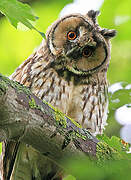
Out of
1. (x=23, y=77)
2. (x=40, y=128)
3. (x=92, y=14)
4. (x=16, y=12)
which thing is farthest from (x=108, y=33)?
(x=16, y=12)

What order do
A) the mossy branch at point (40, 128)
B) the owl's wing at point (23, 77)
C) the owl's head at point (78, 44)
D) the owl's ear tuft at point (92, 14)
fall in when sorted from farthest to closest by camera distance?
the owl's ear tuft at point (92, 14), the owl's head at point (78, 44), the owl's wing at point (23, 77), the mossy branch at point (40, 128)

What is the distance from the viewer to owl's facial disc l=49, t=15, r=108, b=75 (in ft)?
11.6

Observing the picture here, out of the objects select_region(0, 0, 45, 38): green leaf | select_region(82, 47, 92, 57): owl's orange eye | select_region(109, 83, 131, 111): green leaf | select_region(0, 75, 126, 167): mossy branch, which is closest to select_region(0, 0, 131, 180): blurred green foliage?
select_region(109, 83, 131, 111): green leaf

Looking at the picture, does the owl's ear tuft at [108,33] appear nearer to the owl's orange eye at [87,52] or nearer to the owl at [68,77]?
the owl at [68,77]

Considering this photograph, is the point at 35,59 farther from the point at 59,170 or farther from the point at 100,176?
the point at 100,176

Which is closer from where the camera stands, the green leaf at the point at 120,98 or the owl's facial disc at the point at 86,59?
the green leaf at the point at 120,98

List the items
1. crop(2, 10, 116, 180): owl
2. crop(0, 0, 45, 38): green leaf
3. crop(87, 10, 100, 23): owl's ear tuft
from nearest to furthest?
crop(0, 0, 45, 38): green leaf
crop(2, 10, 116, 180): owl
crop(87, 10, 100, 23): owl's ear tuft

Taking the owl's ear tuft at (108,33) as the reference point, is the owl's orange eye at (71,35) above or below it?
below

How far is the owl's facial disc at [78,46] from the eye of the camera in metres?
3.54

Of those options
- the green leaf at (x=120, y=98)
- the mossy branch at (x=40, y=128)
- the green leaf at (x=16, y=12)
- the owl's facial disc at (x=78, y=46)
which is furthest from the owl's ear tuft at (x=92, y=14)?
the green leaf at (x=16, y=12)

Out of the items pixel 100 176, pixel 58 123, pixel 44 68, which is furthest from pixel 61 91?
pixel 100 176

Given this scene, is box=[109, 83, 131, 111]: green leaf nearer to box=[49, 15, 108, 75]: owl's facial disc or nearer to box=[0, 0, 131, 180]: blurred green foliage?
box=[0, 0, 131, 180]: blurred green foliage

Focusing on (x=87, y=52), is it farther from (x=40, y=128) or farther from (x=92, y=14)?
(x=40, y=128)

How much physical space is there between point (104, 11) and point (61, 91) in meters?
1.74
